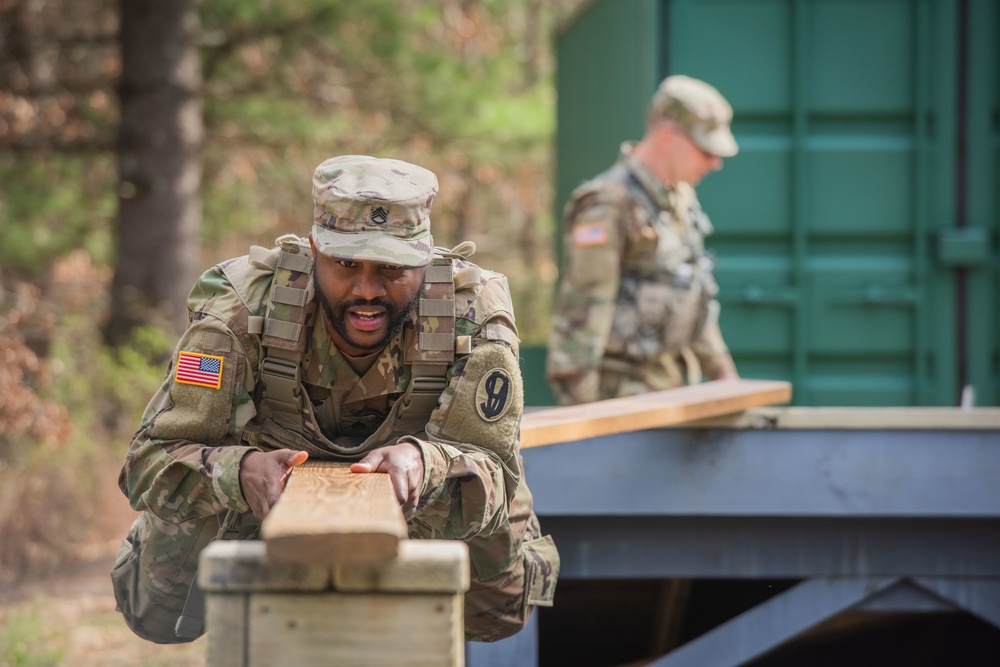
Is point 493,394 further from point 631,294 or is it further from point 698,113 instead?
point 698,113

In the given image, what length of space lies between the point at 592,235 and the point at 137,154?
5.31 m

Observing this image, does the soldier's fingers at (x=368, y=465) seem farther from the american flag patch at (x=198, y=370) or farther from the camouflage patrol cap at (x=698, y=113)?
the camouflage patrol cap at (x=698, y=113)

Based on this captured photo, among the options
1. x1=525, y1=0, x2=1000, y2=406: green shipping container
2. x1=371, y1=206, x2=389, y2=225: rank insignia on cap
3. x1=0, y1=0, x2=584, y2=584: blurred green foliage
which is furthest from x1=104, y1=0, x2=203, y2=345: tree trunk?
x1=371, y1=206, x2=389, y2=225: rank insignia on cap

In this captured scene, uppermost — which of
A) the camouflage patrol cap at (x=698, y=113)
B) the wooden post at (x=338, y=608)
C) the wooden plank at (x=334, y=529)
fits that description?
the camouflage patrol cap at (x=698, y=113)

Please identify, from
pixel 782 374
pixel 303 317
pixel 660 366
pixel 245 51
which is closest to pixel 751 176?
pixel 782 374

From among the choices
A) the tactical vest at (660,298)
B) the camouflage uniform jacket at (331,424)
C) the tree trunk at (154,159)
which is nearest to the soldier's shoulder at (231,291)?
the camouflage uniform jacket at (331,424)

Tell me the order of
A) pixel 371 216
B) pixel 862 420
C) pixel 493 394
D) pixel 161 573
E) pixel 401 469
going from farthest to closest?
pixel 862 420, pixel 161 573, pixel 493 394, pixel 371 216, pixel 401 469

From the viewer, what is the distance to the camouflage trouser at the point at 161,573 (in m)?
3.08

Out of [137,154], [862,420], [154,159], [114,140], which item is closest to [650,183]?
[862,420]

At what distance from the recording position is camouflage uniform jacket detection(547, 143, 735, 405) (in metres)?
4.91

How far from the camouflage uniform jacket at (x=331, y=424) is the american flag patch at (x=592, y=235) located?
1.82 meters

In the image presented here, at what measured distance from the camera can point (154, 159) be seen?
9266 millimetres

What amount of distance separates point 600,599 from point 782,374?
1.41 metres

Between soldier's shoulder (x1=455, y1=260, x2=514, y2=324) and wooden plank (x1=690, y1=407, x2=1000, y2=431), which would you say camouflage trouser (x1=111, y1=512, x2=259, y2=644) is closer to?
soldier's shoulder (x1=455, y1=260, x2=514, y2=324)
